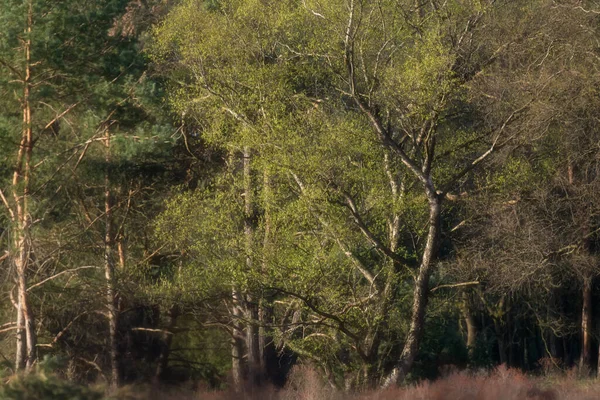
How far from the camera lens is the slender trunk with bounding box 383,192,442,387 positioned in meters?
20.2

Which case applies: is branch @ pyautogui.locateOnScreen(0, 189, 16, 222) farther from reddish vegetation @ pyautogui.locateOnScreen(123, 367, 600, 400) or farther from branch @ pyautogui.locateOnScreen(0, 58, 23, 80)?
reddish vegetation @ pyautogui.locateOnScreen(123, 367, 600, 400)

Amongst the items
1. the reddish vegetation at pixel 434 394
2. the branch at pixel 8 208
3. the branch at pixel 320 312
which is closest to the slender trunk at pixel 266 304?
the branch at pixel 320 312

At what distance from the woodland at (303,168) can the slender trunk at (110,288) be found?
0.32 feet

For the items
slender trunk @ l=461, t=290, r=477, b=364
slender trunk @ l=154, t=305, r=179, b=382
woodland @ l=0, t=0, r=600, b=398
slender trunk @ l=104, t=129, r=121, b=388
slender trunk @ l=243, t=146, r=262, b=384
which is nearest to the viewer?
woodland @ l=0, t=0, r=600, b=398

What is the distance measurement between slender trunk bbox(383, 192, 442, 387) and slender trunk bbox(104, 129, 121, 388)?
678cm

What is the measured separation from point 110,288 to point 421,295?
7518mm

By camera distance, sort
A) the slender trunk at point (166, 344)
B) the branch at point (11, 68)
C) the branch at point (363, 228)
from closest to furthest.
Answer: the branch at point (11, 68)
the branch at point (363, 228)
the slender trunk at point (166, 344)

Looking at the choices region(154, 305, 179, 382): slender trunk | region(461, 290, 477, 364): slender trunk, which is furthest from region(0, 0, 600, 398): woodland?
region(461, 290, 477, 364): slender trunk

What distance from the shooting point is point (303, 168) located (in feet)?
64.2

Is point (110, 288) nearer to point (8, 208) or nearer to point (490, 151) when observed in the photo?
point (8, 208)

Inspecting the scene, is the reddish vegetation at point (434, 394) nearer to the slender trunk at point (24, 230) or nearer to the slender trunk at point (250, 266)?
the slender trunk at point (250, 266)

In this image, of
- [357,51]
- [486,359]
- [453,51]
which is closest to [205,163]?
[357,51]

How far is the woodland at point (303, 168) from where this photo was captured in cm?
1992

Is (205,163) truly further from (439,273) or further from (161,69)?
(439,273)
